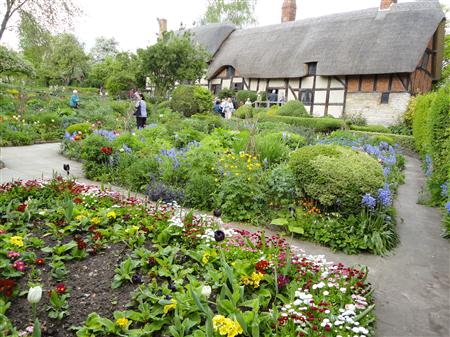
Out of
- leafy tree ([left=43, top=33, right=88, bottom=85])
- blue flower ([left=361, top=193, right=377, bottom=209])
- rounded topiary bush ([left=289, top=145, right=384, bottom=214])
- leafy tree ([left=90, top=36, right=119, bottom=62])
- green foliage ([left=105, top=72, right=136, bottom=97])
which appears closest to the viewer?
blue flower ([left=361, top=193, right=377, bottom=209])

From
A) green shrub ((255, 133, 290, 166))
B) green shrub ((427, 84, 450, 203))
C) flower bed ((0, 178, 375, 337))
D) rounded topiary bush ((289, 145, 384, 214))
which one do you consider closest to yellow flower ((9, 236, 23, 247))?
flower bed ((0, 178, 375, 337))

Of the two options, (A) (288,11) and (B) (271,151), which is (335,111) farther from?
(B) (271,151)

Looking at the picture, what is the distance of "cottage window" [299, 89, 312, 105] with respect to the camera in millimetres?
25203

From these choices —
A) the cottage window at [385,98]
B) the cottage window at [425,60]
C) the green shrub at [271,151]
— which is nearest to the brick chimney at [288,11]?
the cottage window at [425,60]

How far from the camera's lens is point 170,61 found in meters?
22.4

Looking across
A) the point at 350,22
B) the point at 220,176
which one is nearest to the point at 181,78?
the point at 350,22

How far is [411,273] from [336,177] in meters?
1.54

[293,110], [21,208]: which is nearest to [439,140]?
[21,208]

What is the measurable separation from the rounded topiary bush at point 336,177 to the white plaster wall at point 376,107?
18.3m

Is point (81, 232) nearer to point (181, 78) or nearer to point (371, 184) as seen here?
point (371, 184)

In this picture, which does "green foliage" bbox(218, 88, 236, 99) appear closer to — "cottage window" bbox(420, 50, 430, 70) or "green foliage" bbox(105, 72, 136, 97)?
"green foliage" bbox(105, 72, 136, 97)

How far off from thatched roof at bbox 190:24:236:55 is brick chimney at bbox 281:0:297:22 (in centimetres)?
492

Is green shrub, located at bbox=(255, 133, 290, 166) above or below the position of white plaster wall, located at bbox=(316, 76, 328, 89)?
below

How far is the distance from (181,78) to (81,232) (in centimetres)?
2069
